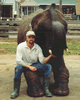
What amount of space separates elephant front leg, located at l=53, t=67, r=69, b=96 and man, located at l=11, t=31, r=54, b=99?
0.22 metres

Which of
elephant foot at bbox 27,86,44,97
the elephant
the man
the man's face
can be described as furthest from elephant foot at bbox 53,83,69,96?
the man's face

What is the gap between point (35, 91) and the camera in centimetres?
416

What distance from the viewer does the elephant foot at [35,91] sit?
4.14 m

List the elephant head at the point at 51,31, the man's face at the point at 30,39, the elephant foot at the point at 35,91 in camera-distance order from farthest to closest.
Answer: the man's face at the point at 30,39 < the elephant foot at the point at 35,91 < the elephant head at the point at 51,31

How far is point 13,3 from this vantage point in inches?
1451

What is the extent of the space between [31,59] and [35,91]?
2.21ft

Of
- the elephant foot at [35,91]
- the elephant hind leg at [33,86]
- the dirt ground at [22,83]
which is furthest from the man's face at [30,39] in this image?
the dirt ground at [22,83]

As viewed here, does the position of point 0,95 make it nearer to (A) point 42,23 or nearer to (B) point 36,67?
(B) point 36,67

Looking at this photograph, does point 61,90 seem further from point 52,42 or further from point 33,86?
point 52,42

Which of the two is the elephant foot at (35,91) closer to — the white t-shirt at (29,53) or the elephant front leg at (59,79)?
the elephant front leg at (59,79)

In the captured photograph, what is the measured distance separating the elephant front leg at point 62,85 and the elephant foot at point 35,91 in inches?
12.1

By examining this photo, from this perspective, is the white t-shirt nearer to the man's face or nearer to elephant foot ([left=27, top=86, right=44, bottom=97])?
the man's face

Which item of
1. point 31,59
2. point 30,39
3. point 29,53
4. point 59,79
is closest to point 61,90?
point 59,79

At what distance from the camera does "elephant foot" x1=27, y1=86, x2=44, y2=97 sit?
4.14 m
